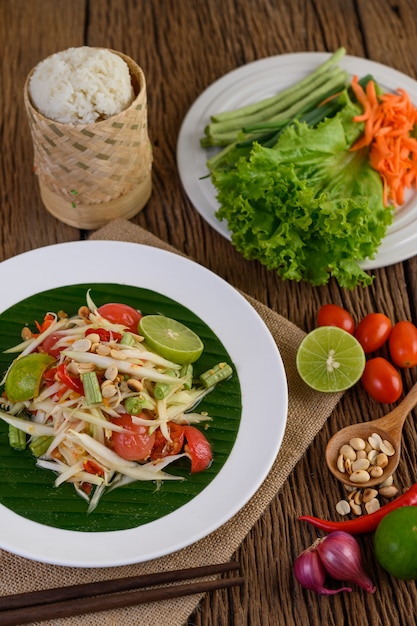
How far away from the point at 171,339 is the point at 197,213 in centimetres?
95

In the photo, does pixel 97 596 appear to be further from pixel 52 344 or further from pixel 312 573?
pixel 52 344

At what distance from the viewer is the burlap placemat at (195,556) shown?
87.1 inches

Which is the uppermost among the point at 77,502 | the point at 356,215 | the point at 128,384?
the point at 356,215

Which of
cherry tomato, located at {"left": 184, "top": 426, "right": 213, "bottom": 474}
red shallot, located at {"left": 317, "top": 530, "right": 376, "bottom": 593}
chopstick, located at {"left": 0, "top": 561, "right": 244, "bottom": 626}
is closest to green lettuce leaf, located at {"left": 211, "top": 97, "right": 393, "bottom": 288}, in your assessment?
cherry tomato, located at {"left": 184, "top": 426, "right": 213, "bottom": 474}

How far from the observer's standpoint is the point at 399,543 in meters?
2.19

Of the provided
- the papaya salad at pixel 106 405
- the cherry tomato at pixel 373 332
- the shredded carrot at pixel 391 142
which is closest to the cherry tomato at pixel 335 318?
the cherry tomato at pixel 373 332

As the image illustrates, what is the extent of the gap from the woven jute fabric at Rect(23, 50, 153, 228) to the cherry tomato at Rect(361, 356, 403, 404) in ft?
4.15

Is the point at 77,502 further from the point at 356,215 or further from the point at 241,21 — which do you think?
the point at 241,21

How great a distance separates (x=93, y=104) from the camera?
111 inches

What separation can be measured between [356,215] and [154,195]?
101 cm

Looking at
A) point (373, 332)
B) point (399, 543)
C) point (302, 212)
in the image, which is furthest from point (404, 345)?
point (399, 543)

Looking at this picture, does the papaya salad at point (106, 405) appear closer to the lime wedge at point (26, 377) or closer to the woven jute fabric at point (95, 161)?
the lime wedge at point (26, 377)

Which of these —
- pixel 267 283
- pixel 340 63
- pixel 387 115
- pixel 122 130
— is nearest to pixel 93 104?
pixel 122 130

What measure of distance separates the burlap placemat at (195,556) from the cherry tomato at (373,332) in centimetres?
26
